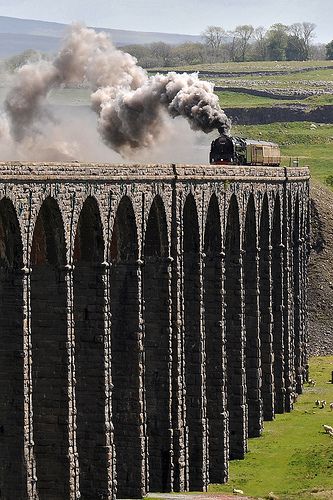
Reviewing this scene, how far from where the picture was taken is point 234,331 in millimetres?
71125

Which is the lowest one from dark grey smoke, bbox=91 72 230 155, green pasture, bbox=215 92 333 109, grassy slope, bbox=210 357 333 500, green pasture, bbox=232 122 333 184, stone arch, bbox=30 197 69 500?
grassy slope, bbox=210 357 333 500

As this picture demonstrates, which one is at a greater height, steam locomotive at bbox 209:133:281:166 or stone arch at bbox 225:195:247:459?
steam locomotive at bbox 209:133:281:166

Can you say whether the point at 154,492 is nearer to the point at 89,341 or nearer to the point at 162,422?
the point at 162,422

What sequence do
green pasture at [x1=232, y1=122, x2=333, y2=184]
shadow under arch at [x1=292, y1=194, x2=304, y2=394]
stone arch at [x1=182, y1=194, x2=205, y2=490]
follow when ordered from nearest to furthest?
stone arch at [x1=182, y1=194, x2=205, y2=490]
shadow under arch at [x1=292, y1=194, x2=304, y2=394]
green pasture at [x1=232, y1=122, x2=333, y2=184]

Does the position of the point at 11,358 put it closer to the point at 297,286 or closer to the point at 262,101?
the point at 297,286

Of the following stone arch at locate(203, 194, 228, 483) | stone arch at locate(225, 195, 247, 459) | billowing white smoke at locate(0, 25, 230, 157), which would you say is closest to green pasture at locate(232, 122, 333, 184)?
billowing white smoke at locate(0, 25, 230, 157)

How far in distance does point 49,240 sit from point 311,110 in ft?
461

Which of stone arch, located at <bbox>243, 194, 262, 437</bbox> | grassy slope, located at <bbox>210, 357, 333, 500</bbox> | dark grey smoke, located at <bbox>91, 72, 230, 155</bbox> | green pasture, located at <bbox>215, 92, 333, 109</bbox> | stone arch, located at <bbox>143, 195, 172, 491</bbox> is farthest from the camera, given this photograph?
green pasture, located at <bbox>215, 92, 333, 109</bbox>

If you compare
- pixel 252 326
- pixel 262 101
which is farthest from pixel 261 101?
pixel 252 326

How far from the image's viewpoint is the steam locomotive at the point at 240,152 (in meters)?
79.0

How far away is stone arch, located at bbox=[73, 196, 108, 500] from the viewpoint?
5312 cm

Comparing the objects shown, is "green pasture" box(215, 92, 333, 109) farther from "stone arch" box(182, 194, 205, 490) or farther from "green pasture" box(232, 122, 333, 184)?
"stone arch" box(182, 194, 205, 490)

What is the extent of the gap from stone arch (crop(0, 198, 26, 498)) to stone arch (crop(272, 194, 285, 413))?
120 ft

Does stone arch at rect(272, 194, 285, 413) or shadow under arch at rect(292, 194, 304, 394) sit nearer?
stone arch at rect(272, 194, 285, 413)
